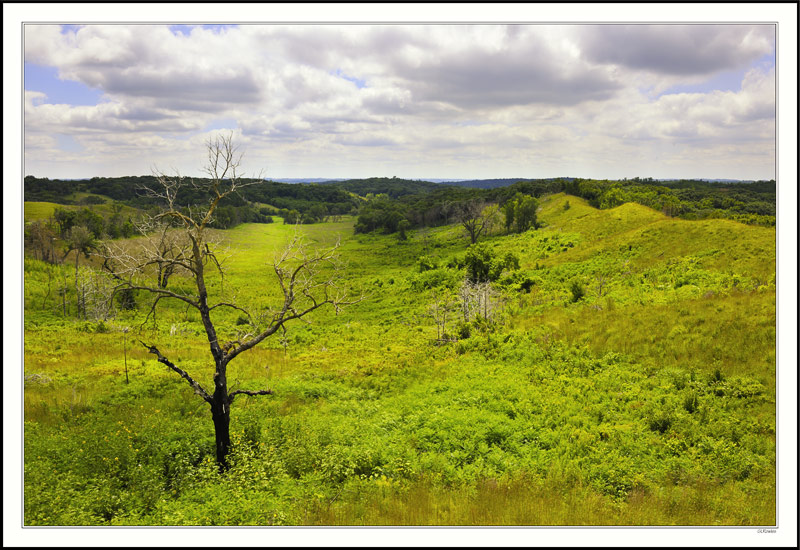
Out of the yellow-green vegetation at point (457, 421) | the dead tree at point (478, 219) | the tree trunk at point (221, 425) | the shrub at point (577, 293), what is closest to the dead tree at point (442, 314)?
the yellow-green vegetation at point (457, 421)

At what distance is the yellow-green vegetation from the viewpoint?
8.02 meters

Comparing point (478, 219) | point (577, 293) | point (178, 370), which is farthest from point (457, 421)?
point (478, 219)

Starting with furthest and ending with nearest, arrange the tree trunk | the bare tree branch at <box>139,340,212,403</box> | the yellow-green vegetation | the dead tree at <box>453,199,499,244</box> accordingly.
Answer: the dead tree at <box>453,199,499,244</box>
the tree trunk
the bare tree branch at <box>139,340,212,403</box>
the yellow-green vegetation

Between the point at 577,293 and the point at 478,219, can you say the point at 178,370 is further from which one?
the point at 478,219

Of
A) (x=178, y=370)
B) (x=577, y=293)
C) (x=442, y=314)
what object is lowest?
(x=442, y=314)

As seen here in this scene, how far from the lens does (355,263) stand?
6606cm

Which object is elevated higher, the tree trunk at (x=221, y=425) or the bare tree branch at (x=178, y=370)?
the bare tree branch at (x=178, y=370)

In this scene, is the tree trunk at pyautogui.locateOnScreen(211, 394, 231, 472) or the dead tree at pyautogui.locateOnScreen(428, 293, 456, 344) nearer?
the tree trunk at pyautogui.locateOnScreen(211, 394, 231, 472)

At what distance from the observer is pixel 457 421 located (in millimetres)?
12570

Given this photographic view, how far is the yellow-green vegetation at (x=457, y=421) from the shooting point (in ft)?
26.3

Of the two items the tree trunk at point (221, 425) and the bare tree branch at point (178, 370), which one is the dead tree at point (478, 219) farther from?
the bare tree branch at point (178, 370)

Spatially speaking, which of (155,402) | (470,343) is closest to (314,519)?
(155,402)

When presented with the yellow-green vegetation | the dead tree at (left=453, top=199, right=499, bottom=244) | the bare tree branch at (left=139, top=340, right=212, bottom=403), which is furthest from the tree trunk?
the dead tree at (left=453, top=199, right=499, bottom=244)

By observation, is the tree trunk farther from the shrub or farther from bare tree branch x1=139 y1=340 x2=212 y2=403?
the shrub
